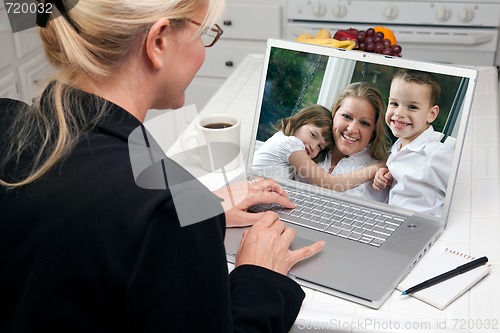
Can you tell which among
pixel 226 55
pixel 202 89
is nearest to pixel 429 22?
pixel 226 55

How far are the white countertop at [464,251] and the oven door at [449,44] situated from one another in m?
0.91

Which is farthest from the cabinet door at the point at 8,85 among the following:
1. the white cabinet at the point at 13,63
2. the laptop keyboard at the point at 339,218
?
the laptop keyboard at the point at 339,218

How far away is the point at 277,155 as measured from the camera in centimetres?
124

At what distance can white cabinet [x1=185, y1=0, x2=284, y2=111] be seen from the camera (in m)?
2.62

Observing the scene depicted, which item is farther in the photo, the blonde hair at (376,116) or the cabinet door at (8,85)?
the cabinet door at (8,85)

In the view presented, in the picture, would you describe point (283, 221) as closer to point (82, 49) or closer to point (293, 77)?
point (293, 77)

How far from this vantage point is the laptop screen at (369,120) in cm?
107

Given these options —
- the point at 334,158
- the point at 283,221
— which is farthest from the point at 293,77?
the point at 283,221

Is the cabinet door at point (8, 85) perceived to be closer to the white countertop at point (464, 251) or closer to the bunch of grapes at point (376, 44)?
the white countertop at point (464, 251)

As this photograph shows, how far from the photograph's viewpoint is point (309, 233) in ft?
3.47

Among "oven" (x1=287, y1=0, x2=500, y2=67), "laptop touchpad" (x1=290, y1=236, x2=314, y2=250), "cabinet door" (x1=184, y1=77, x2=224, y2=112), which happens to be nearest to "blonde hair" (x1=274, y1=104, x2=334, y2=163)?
"laptop touchpad" (x1=290, y1=236, x2=314, y2=250)

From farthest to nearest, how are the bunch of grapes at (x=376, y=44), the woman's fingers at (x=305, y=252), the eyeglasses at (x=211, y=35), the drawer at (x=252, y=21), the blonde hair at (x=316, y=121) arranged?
the drawer at (x=252, y=21) < the bunch of grapes at (x=376, y=44) < the blonde hair at (x=316, y=121) < the woman's fingers at (x=305, y=252) < the eyeglasses at (x=211, y=35)

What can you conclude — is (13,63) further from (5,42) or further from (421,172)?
(421,172)

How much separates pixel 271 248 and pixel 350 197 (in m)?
0.28
